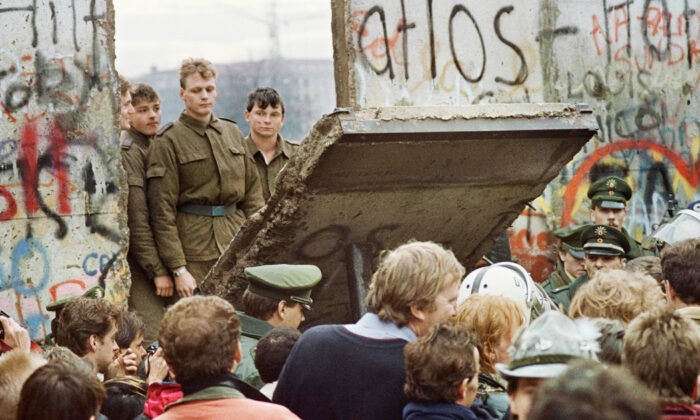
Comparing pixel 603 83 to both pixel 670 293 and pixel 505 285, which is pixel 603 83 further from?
pixel 670 293

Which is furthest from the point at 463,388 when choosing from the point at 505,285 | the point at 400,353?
the point at 505,285

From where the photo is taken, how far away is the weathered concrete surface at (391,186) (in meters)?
5.04

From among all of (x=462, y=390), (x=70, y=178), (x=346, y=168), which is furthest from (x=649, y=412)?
(x=70, y=178)

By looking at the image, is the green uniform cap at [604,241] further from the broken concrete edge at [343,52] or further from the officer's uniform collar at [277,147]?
the broken concrete edge at [343,52]

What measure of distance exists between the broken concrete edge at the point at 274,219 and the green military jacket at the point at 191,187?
1.19 m

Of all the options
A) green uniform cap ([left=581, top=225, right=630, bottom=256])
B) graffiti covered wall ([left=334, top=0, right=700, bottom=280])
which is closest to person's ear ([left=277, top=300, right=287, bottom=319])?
green uniform cap ([left=581, top=225, right=630, bottom=256])

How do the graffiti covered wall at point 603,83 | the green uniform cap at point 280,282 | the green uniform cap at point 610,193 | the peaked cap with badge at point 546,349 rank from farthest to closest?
the graffiti covered wall at point 603,83 → the green uniform cap at point 610,193 → the green uniform cap at point 280,282 → the peaked cap with badge at point 546,349

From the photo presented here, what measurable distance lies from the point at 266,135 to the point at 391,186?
2.49 metres

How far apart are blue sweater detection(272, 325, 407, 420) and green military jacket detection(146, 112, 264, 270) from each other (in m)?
3.59

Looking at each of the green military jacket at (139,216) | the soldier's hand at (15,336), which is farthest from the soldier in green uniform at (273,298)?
the green military jacket at (139,216)

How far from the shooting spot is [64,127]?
7.50 meters

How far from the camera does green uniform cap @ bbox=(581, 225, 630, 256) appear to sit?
673cm

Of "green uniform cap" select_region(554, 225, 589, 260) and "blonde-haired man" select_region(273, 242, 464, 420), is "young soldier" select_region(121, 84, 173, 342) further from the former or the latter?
"blonde-haired man" select_region(273, 242, 464, 420)

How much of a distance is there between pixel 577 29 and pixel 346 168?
16.3ft
